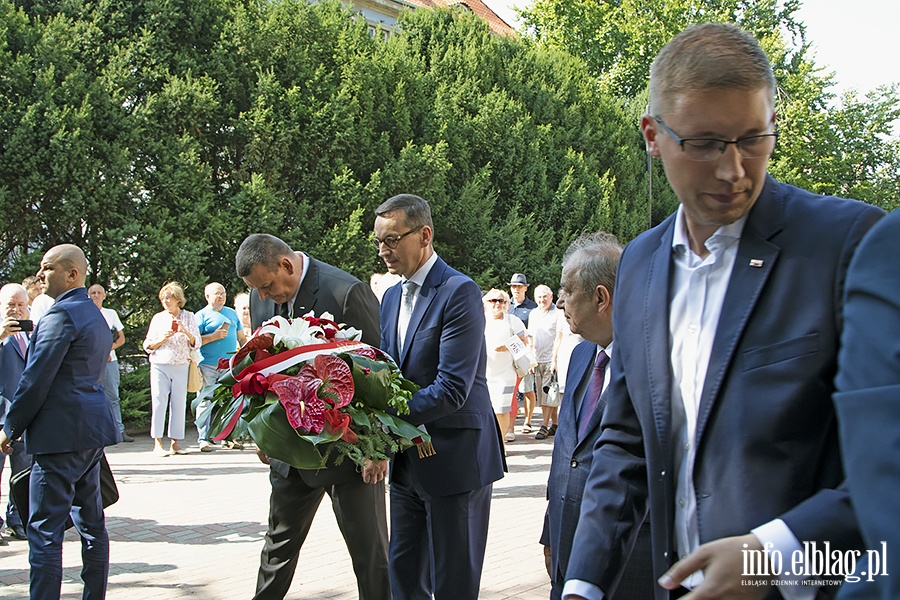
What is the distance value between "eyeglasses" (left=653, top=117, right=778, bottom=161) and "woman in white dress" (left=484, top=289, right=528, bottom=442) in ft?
32.2

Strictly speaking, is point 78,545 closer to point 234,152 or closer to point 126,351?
point 126,351

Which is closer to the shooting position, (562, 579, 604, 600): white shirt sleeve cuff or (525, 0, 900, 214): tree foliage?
(562, 579, 604, 600): white shirt sleeve cuff

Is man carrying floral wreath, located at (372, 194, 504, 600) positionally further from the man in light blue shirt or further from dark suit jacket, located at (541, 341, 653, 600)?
the man in light blue shirt

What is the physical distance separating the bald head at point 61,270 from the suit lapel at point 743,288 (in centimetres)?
457

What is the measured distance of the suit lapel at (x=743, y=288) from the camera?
199cm

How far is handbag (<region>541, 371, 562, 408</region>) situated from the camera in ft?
41.8

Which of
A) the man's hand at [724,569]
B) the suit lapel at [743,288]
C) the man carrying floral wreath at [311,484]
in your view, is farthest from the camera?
the man carrying floral wreath at [311,484]

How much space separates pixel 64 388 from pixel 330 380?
2.24 meters

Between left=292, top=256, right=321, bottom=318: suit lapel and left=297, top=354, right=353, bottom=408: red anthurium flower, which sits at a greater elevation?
left=292, top=256, right=321, bottom=318: suit lapel

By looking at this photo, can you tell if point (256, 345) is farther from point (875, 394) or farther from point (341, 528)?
point (875, 394)

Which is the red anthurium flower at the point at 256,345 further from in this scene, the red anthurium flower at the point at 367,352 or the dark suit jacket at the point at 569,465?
the dark suit jacket at the point at 569,465

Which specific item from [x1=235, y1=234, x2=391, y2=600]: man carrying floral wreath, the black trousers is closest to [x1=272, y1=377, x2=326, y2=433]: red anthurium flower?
[x1=235, y1=234, x2=391, y2=600]: man carrying floral wreath

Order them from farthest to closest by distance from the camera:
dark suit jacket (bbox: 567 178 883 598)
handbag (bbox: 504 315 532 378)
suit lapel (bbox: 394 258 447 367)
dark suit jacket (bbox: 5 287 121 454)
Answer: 1. handbag (bbox: 504 315 532 378)
2. dark suit jacket (bbox: 5 287 121 454)
3. suit lapel (bbox: 394 258 447 367)
4. dark suit jacket (bbox: 567 178 883 598)

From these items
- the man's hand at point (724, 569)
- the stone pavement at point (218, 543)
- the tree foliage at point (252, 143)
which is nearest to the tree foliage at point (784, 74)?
the tree foliage at point (252, 143)
